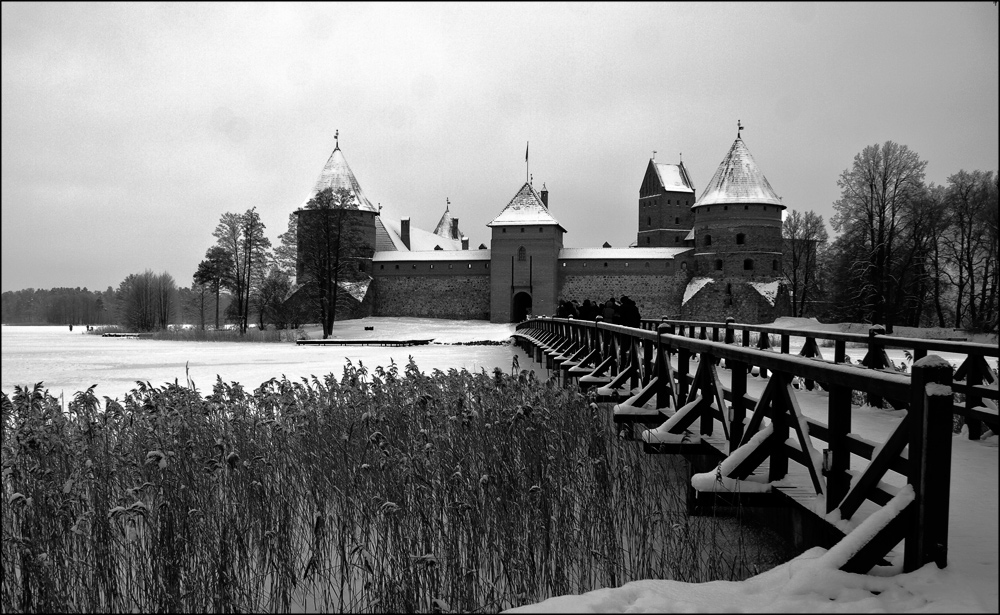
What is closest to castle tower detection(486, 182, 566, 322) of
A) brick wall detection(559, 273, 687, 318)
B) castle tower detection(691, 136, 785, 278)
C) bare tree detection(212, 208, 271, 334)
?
brick wall detection(559, 273, 687, 318)

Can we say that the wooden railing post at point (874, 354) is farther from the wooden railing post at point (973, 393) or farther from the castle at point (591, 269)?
the castle at point (591, 269)

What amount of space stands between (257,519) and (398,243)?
46.0m

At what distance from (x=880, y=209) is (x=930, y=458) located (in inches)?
1096

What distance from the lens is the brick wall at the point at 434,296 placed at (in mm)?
43125

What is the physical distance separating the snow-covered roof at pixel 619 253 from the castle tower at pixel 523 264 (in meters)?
1.16

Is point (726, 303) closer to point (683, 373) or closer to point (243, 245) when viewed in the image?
point (243, 245)

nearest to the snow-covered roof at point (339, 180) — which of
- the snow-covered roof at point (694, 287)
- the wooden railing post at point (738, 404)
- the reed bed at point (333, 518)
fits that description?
the snow-covered roof at point (694, 287)

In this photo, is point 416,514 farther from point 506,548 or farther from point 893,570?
point 893,570

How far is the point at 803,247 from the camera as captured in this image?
44.1 metres

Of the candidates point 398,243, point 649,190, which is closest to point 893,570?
point 398,243

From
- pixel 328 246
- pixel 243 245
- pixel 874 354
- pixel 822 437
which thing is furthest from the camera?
pixel 243 245

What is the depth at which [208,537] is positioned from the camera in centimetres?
355

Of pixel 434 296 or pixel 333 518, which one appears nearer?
pixel 333 518

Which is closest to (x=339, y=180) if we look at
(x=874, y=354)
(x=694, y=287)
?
(x=694, y=287)
